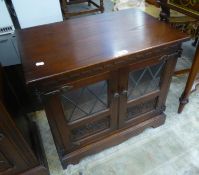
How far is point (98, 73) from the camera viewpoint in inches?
33.4

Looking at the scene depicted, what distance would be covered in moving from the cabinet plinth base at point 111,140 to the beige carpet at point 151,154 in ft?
0.16

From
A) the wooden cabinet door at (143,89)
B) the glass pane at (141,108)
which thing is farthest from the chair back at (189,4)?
the glass pane at (141,108)

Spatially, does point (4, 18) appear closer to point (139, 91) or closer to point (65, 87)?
point (65, 87)

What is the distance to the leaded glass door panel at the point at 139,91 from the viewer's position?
98 cm

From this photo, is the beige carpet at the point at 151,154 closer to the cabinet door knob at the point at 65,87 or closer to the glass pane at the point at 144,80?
the glass pane at the point at 144,80

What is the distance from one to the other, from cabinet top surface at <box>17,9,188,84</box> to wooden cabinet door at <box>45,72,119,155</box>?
0.10 meters

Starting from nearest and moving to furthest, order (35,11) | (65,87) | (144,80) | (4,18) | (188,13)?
(65,87) → (144,80) → (188,13) → (4,18) → (35,11)

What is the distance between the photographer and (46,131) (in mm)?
1383

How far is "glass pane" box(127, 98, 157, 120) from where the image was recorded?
1.16 meters

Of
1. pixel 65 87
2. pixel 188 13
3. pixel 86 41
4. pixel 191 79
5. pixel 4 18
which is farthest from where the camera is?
pixel 4 18

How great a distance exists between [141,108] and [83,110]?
0.40m

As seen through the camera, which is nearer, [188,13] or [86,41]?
[86,41]

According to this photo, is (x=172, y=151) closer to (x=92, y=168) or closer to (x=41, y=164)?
(x=92, y=168)

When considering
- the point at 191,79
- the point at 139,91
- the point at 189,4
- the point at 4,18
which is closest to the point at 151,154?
the point at 139,91
